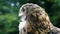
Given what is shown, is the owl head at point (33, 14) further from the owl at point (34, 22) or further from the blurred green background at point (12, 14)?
the blurred green background at point (12, 14)

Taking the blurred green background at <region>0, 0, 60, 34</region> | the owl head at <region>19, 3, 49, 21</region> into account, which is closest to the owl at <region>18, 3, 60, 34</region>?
the owl head at <region>19, 3, 49, 21</region>

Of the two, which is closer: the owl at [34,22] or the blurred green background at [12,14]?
the owl at [34,22]

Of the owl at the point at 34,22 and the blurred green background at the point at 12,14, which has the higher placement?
the blurred green background at the point at 12,14

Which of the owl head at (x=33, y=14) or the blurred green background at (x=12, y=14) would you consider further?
the blurred green background at (x=12, y=14)

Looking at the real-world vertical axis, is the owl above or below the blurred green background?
below

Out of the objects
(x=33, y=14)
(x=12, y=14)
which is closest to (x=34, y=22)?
(x=33, y=14)

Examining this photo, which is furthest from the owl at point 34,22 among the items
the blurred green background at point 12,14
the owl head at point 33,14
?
the blurred green background at point 12,14

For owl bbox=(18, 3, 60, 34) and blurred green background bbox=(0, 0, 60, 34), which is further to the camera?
blurred green background bbox=(0, 0, 60, 34)

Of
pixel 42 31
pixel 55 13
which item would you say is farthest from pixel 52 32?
pixel 55 13

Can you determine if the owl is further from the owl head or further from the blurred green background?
the blurred green background

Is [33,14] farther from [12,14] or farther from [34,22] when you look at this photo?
[12,14]

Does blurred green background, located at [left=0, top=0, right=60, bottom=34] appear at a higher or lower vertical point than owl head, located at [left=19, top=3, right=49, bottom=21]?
higher

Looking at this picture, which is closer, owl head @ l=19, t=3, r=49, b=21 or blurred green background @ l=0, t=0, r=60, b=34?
owl head @ l=19, t=3, r=49, b=21

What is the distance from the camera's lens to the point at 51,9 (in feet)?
20.7
